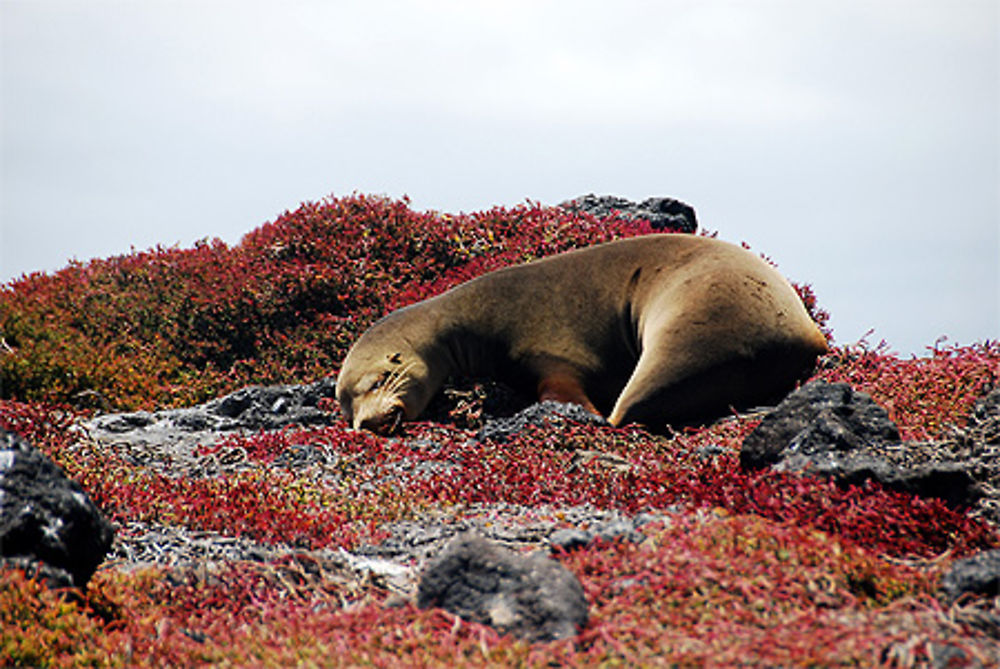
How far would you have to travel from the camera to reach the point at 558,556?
4.47 m

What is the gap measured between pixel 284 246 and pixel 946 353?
36.5 ft

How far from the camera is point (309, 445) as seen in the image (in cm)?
880

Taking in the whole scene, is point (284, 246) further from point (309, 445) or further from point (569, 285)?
point (309, 445)

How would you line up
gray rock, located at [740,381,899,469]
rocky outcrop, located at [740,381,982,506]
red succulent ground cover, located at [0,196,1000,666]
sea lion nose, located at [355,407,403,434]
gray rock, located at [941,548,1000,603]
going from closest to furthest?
red succulent ground cover, located at [0,196,1000,666] → gray rock, located at [941,548,1000,603] → rocky outcrop, located at [740,381,982,506] → gray rock, located at [740,381,899,469] → sea lion nose, located at [355,407,403,434]

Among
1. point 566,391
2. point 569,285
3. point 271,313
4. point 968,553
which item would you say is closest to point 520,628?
point 968,553

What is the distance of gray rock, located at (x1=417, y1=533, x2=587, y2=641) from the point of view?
3.51 metres

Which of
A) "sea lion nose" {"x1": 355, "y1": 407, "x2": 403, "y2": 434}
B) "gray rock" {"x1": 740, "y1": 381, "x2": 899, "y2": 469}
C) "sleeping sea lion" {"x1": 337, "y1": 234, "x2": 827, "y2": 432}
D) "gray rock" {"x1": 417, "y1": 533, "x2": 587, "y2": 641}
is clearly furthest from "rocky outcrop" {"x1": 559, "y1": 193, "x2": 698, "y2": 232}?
"gray rock" {"x1": 417, "y1": 533, "x2": 587, "y2": 641}

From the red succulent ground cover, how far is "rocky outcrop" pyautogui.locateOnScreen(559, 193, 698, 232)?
21.1 ft

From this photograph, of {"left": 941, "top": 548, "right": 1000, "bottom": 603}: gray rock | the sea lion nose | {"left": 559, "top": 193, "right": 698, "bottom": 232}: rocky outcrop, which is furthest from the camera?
{"left": 559, "top": 193, "right": 698, "bottom": 232}: rocky outcrop

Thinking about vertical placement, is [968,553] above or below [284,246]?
below

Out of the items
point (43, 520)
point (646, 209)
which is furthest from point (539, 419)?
point (646, 209)

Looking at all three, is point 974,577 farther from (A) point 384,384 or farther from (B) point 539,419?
(A) point 384,384

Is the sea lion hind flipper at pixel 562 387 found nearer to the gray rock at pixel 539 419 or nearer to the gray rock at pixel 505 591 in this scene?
the gray rock at pixel 539 419

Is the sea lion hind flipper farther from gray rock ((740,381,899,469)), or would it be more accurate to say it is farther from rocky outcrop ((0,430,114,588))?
rocky outcrop ((0,430,114,588))
